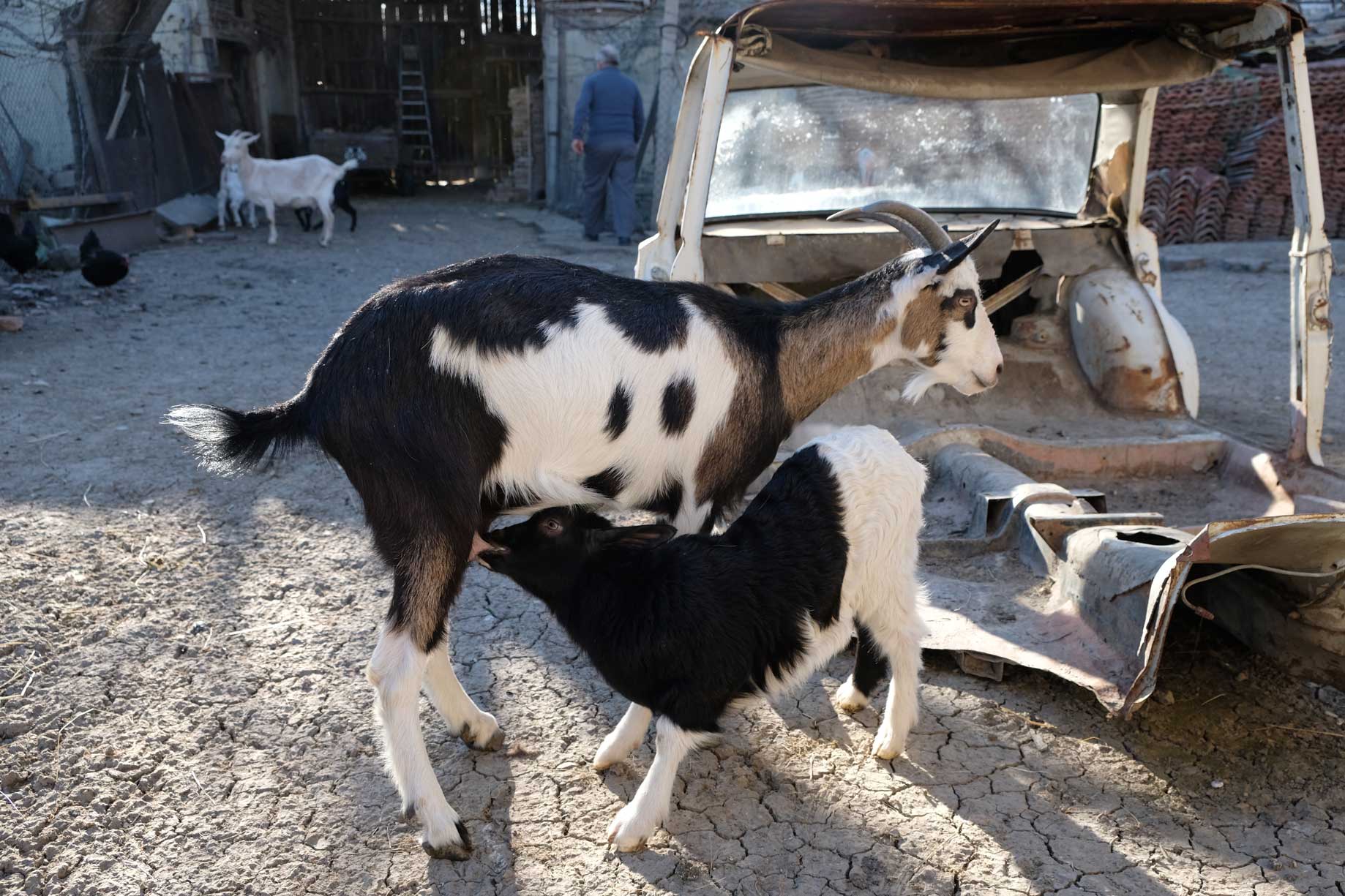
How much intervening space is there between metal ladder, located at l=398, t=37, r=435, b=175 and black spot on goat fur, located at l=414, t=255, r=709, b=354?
18394 millimetres

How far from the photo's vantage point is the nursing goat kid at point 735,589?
2.56m

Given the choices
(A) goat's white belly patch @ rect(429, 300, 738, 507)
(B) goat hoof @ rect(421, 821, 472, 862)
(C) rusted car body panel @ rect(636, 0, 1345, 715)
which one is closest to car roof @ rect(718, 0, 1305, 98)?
(C) rusted car body panel @ rect(636, 0, 1345, 715)

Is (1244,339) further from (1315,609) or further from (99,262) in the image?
(99,262)

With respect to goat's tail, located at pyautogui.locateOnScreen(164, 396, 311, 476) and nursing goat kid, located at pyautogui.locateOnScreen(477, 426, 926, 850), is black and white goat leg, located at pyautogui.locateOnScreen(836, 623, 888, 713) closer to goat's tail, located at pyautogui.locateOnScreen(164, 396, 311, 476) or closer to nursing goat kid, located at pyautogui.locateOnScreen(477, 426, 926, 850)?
nursing goat kid, located at pyautogui.locateOnScreen(477, 426, 926, 850)

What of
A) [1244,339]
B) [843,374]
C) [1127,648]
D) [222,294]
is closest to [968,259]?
[843,374]

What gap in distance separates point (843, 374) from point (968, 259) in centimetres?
56

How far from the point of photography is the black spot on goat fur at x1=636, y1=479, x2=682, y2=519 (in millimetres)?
2990

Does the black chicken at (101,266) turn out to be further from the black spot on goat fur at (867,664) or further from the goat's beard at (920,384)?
the black spot on goat fur at (867,664)

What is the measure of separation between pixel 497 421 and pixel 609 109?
10.1 meters

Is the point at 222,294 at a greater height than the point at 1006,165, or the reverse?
the point at 1006,165

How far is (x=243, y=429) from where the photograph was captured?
2656 millimetres

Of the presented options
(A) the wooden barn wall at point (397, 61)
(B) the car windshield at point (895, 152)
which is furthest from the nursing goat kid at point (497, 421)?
(A) the wooden barn wall at point (397, 61)

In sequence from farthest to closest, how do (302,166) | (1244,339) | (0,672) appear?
1. (302,166)
2. (1244,339)
3. (0,672)

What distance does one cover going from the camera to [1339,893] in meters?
2.31
